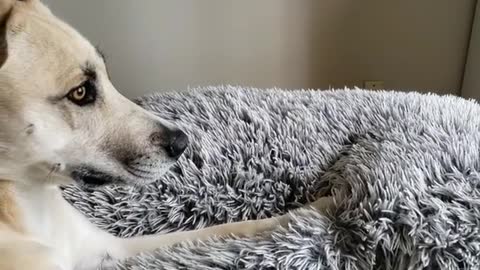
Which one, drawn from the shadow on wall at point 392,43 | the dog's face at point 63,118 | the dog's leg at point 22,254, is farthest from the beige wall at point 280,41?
the dog's leg at point 22,254

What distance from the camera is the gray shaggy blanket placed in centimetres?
95

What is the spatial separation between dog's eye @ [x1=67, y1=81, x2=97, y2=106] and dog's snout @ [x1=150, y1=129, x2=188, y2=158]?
0.37ft

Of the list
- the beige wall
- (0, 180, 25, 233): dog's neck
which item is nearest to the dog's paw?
(0, 180, 25, 233): dog's neck

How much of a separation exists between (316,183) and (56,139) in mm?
500

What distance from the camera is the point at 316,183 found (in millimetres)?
1237

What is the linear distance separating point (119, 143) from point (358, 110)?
565 millimetres

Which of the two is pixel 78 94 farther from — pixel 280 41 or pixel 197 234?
pixel 280 41

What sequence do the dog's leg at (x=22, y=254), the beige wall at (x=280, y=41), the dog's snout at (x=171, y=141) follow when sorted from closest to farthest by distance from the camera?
the dog's leg at (x=22, y=254) → the dog's snout at (x=171, y=141) → the beige wall at (x=280, y=41)

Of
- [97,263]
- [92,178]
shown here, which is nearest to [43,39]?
[92,178]

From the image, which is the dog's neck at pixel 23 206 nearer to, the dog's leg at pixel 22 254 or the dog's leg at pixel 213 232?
the dog's leg at pixel 22 254

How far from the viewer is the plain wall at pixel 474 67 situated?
201 cm

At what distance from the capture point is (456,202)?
3.22ft

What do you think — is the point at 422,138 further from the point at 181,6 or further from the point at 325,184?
the point at 181,6

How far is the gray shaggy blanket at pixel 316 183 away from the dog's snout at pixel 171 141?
155mm
